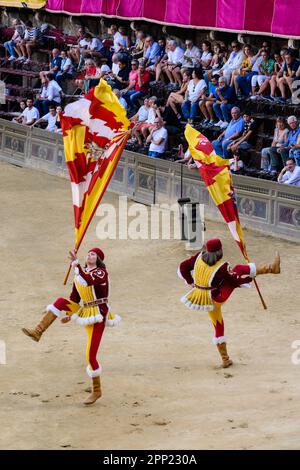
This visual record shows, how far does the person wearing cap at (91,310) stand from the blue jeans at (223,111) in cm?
1245

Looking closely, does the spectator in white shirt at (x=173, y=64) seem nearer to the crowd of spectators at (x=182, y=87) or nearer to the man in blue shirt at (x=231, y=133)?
the crowd of spectators at (x=182, y=87)

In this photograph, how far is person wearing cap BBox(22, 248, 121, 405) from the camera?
15.8m

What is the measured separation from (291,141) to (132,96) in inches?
264

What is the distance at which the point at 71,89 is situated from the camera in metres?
35.4

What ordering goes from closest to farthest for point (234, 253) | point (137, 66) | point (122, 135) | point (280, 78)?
point (122, 135)
point (234, 253)
point (280, 78)
point (137, 66)

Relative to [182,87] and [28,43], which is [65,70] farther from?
[182,87]

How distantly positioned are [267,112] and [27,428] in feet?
47.4

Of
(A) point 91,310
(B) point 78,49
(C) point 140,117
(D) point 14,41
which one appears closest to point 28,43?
(D) point 14,41

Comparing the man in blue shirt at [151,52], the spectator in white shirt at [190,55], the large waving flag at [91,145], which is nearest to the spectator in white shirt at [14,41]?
the man in blue shirt at [151,52]

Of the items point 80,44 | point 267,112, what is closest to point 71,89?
point 80,44

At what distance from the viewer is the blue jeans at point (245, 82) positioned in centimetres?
2811

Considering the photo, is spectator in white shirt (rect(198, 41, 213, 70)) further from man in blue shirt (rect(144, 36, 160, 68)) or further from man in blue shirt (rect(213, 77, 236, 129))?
man in blue shirt (rect(144, 36, 160, 68))

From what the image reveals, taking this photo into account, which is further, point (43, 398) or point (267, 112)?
point (267, 112)
